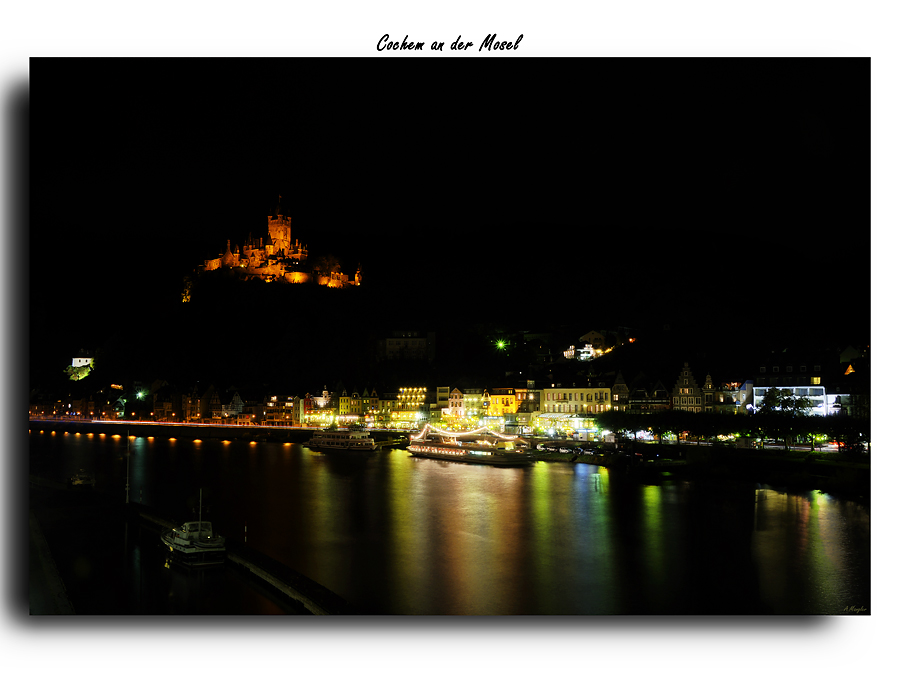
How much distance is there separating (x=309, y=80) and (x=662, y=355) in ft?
56.9

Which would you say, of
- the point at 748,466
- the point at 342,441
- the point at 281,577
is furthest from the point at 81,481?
the point at 342,441

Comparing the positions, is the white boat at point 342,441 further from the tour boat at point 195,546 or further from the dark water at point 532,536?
the tour boat at point 195,546

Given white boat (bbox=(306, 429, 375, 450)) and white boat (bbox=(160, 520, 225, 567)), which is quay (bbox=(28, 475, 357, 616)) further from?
white boat (bbox=(306, 429, 375, 450))

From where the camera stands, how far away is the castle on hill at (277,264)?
38.6 m

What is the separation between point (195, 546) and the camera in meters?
7.05

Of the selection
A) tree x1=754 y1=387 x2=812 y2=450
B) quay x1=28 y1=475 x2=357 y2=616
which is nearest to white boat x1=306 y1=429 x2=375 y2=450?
tree x1=754 y1=387 x2=812 y2=450

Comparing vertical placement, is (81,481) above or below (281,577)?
above

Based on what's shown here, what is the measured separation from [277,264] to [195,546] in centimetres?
3381

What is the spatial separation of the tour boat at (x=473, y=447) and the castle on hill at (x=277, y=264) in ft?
57.6

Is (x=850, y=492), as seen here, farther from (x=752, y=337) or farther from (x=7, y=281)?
(x=7, y=281)

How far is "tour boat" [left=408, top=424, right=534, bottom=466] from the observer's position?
1784cm

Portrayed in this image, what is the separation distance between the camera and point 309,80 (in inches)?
199

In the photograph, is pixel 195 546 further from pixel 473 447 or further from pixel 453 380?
pixel 453 380
